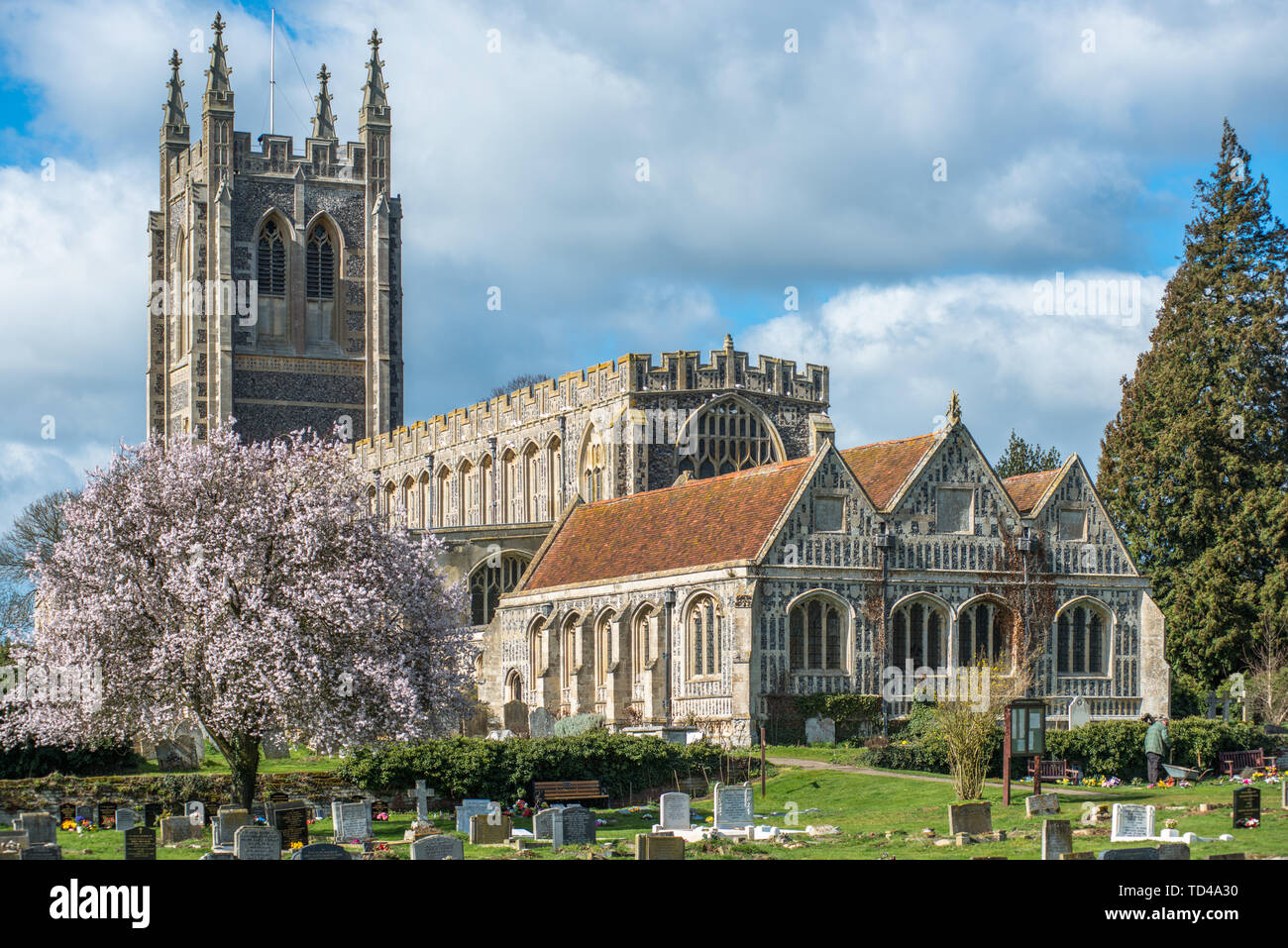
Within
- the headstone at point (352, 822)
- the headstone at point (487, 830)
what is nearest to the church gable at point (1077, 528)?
the headstone at point (487, 830)

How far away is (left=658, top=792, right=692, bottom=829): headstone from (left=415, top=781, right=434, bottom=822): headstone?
4651mm

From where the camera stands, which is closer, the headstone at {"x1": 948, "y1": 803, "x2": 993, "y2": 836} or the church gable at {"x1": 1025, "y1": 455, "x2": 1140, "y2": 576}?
the headstone at {"x1": 948, "y1": 803, "x2": 993, "y2": 836}

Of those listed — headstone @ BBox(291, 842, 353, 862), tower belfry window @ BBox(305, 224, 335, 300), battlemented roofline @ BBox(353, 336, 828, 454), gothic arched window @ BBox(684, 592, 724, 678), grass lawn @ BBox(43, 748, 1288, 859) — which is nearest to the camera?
headstone @ BBox(291, 842, 353, 862)

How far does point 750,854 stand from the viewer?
24203 millimetres

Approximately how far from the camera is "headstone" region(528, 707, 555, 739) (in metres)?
42.9

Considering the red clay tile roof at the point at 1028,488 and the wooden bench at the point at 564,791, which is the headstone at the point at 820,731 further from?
the wooden bench at the point at 564,791

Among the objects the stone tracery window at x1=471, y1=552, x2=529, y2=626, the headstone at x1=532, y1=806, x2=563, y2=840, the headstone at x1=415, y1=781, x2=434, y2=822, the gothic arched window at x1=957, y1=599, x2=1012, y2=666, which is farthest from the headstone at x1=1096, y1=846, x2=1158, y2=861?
the stone tracery window at x1=471, y1=552, x2=529, y2=626

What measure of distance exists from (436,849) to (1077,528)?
25950 mm

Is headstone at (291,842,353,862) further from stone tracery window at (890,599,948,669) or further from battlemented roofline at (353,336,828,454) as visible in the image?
battlemented roofline at (353,336,828,454)

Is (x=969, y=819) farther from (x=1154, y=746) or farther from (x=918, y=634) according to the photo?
(x=918, y=634)

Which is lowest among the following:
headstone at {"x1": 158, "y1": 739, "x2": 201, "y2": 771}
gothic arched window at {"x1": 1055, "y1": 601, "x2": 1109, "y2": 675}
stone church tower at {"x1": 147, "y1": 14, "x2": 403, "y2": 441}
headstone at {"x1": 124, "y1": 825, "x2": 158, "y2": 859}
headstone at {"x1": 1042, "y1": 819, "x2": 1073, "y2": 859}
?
headstone at {"x1": 158, "y1": 739, "x2": 201, "y2": 771}

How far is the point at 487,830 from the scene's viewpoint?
27.2 meters

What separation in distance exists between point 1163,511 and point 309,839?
3842 centimetres
